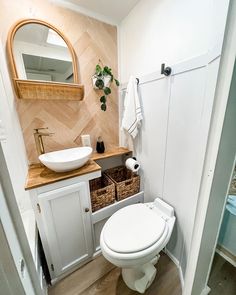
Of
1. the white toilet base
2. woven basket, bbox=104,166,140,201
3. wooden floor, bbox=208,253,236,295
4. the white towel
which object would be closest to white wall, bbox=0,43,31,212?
woven basket, bbox=104,166,140,201

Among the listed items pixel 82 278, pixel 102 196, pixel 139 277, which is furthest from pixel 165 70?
pixel 82 278

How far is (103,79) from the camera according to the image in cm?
144

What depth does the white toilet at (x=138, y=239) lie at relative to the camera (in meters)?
0.90

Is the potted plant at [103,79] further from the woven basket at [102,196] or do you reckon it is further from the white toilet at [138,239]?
the white toilet at [138,239]

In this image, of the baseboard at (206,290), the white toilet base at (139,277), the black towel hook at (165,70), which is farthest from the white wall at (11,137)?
the baseboard at (206,290)

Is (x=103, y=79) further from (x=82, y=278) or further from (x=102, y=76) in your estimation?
(x=82, y=278)

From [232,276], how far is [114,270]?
976 millimetres

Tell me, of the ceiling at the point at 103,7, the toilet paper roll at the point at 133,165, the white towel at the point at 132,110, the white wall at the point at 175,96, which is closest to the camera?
the white wall at the point at 175,96

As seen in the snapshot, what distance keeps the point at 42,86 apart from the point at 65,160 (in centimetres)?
65

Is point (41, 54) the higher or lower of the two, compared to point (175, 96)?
higher

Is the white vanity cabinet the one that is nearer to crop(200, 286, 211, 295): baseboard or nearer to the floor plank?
the floor plank

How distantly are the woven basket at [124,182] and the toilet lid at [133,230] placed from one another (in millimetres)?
223

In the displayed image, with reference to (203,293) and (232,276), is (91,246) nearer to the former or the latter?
(203,293)

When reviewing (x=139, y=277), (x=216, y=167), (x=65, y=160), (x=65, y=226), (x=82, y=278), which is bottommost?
(x=82, y=278)
